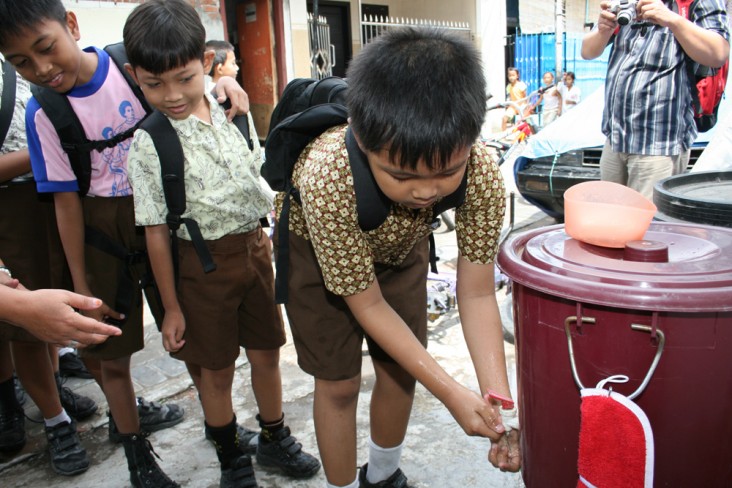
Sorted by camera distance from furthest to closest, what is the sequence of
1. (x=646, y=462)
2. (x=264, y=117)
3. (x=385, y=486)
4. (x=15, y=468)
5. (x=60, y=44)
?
1. (x=264, y=117)
2. (x=15, y=468)
3. (x=385, y=486)
4. (x=60, y=44)
5. (x=646, y=462)

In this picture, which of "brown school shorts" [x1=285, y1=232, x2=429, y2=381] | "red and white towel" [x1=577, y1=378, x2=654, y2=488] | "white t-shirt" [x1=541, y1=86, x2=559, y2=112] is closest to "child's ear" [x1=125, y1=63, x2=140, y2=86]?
"brown school shorts" [x1=285, y1=232, x2=429, y2=381]

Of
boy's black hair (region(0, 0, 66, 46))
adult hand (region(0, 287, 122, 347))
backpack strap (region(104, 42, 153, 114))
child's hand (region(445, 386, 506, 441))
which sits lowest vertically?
child's hand (region(445, 386, 506, 441))

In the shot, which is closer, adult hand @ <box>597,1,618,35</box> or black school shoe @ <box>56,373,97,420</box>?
black school shoe @ <box>56,373,97,420</box>

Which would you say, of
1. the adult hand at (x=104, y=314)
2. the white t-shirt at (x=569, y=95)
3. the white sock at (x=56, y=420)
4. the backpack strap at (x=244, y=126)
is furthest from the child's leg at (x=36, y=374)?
the white t-shirt at (x=569, y=95)

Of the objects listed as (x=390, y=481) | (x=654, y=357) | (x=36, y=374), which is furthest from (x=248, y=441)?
(x=654, y=357)

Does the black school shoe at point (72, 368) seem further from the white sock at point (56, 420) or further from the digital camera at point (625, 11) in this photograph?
the digital camera at point (625, 11)

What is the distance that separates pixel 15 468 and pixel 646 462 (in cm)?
220

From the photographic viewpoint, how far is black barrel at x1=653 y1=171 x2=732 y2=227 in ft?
5.76

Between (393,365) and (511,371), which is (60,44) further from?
(511,371)

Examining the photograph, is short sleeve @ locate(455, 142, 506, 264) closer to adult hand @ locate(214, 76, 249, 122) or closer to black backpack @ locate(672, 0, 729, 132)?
adult hand @ locate(214, 76, 249, 122)

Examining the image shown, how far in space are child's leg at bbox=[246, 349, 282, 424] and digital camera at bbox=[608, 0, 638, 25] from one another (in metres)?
2.11

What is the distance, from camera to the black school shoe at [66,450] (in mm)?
2219

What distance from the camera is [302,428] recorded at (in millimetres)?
2428

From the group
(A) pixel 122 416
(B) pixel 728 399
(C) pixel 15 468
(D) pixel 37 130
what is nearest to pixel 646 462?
(B) pixel 728 399
